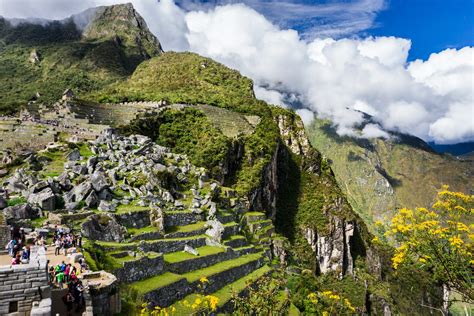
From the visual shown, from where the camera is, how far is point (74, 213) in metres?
20.3

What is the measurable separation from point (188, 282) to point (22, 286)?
1192 centimetres

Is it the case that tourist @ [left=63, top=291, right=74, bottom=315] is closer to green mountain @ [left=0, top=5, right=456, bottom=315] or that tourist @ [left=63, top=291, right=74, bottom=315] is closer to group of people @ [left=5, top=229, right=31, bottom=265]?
group of people @ [left=5, top=229, right=31, bottom=265]

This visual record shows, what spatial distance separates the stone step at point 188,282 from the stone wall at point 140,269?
0.26 meters

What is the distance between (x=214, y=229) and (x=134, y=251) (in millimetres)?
8463

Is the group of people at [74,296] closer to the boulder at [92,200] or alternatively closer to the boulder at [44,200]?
the boulder at [44,200]

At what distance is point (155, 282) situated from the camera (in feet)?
61.3

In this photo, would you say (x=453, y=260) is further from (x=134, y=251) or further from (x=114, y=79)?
→ (x=114, y=79)

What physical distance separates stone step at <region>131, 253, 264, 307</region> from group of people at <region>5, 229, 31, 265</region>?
479 cm

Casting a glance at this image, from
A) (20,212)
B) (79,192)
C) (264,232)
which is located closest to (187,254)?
(79,192)

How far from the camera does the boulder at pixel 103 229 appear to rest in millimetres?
19695

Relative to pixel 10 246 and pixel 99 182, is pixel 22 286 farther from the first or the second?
pixel 99 182

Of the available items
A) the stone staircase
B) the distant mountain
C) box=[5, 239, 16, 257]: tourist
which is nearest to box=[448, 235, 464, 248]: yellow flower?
the stone staircase

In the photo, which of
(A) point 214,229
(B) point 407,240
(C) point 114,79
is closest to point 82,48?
(C) point 114,79

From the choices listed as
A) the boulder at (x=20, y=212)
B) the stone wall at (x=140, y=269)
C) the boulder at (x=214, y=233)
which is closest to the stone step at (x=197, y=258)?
the boulder at (x=214, y=233)
